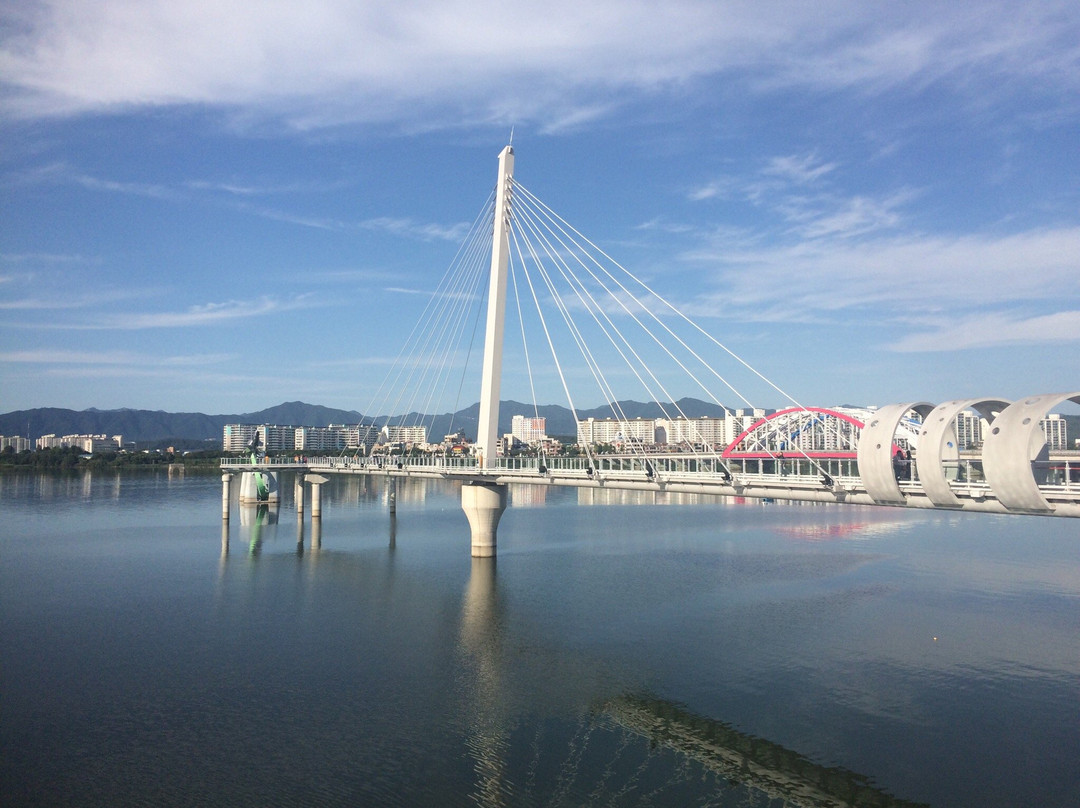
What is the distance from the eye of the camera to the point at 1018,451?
1595cm

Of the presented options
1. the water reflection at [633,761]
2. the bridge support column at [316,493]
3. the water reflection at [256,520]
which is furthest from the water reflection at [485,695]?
the bridge support column at [316,493]

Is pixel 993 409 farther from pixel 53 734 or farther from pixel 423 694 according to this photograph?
pixel 53 734

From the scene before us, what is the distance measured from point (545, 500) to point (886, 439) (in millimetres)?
64064

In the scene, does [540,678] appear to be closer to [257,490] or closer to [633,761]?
[633,761]

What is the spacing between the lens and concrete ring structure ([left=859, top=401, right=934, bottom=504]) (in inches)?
724

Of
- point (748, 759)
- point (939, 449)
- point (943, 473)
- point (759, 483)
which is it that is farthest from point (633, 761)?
point (759, 483)

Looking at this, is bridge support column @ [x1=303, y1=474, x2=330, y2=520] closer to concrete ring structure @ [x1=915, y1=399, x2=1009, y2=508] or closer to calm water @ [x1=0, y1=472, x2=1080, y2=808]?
calm water @ [x1=0, y1=472, x2=1080, y2=808]

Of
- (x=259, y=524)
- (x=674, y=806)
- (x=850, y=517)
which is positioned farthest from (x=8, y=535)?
(x=850, y=517)

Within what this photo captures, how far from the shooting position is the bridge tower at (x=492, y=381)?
34281 mm

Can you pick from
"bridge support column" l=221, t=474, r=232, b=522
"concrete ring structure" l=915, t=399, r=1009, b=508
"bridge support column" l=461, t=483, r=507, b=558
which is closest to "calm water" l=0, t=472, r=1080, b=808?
"bridge support column" l=461, t=483, r=507, b=558

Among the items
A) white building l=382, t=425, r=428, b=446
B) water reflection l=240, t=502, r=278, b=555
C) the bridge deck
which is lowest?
water reflection l=240, t=502, r=278, b=555

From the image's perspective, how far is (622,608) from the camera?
2647cm

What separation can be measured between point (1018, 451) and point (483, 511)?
24.8 m

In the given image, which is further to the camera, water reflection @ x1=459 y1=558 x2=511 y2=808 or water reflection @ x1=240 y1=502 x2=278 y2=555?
water reflection @ x1=240 y1=502 x2=278 y2=555
